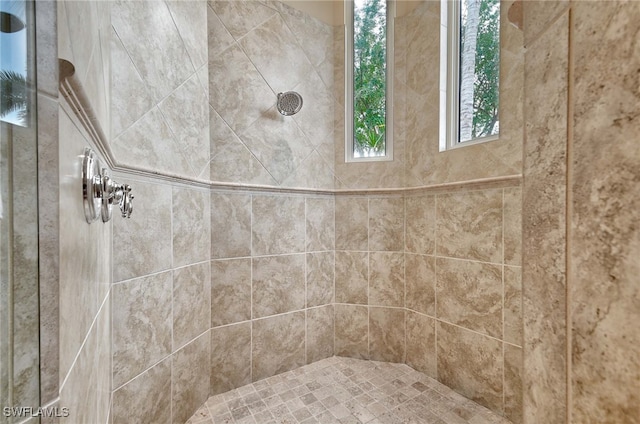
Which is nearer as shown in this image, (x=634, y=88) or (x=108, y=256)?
(x=634, y=88)

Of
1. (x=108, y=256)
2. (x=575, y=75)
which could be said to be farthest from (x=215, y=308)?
(x=575, y=75)

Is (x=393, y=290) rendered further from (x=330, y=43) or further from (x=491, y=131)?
(x=330, y=43)

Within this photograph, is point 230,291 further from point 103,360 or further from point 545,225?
point 545,225

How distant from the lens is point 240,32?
160 cm

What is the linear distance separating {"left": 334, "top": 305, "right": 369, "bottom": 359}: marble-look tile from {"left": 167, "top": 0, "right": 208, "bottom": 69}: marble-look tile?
1.73 m

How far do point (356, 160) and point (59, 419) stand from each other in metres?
1.81

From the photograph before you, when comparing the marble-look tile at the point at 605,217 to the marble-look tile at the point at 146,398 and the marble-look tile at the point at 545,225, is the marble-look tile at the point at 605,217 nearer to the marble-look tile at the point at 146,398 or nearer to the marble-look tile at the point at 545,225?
the marble-look tile at the point at 545,225

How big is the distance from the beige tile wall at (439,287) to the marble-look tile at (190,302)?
859mm

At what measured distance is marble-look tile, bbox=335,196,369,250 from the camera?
189cm

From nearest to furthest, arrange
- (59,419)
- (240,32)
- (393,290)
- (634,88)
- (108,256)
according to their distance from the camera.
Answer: (634,88), (59,419), (108,256), (240,32), (393,290)

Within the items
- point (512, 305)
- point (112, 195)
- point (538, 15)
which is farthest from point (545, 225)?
point (512, 305)

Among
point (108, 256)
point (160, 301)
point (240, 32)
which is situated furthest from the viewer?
point (240, 32)

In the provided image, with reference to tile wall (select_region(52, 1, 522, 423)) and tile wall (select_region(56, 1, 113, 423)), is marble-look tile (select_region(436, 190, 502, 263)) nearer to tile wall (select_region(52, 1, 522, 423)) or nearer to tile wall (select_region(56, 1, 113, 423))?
tile wall (select_region(52, 1, 522, 423))

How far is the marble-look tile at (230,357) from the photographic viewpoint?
152cm
